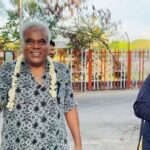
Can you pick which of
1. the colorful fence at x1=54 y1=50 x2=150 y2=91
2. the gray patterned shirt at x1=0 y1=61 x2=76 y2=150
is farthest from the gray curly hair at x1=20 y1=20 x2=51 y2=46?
the colorful fence at x1=54 y1=50 x2=150 y2=91

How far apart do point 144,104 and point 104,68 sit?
1565 centimetres

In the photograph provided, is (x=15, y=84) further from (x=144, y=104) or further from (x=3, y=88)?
(x=144, y=104)

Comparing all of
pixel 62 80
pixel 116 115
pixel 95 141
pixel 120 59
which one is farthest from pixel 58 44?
pixel 62 80

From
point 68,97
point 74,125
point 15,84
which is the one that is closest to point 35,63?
point 15,84

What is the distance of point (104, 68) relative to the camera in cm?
1883

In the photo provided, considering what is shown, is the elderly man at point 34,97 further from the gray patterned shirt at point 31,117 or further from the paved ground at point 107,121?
the paved ground at point 107,121

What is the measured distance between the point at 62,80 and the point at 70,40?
52.1 ft

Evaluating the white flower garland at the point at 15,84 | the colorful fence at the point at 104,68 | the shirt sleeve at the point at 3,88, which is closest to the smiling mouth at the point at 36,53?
the white flower garland at the point at 15,84

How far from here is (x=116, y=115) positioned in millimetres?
11719

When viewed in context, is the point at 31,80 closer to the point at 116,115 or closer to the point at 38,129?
the point at 38,129

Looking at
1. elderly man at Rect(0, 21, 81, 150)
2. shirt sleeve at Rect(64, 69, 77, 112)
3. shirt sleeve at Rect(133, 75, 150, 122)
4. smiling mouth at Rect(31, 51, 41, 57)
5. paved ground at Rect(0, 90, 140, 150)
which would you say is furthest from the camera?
paved ground at Rect(0, 90, 140, 150)

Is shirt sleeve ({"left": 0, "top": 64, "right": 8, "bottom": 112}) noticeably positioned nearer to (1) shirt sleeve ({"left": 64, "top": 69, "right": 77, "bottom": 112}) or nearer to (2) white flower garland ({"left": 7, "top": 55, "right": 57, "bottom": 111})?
(2) white flower garland ({"left": 7, "top": 55, "right": 57, "bottom": 111})

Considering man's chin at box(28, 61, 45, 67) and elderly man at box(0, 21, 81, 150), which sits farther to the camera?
man's chin at box(28, 61, 45, 67)

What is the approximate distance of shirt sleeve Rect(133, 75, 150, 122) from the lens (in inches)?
124
